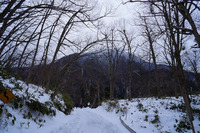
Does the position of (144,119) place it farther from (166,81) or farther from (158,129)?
(166,81)

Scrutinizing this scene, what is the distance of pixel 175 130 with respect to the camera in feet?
17.3

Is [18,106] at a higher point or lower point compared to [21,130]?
higher

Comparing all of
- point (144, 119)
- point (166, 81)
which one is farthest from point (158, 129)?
point (166, 81)

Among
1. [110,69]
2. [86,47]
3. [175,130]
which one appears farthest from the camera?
[110,69]

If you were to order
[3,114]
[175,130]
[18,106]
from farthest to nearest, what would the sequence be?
[175,130] → [18,106] → [3,114]

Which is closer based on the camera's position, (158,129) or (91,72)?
(158,129)

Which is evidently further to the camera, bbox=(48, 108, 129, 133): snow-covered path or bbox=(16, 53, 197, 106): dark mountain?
bbox=(16, 53, 197, 106): dark mountain

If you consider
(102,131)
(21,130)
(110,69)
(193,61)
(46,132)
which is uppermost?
(193,61)

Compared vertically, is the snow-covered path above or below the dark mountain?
below

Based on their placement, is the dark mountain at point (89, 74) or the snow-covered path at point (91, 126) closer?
the snow-covered path at point (91, 126)

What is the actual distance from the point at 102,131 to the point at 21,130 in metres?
3.31

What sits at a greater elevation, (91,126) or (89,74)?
(89,74)

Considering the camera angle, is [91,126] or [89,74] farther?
[89,74]

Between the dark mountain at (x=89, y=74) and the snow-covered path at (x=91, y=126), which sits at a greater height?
the dark mountain at (x=89, y=74)
